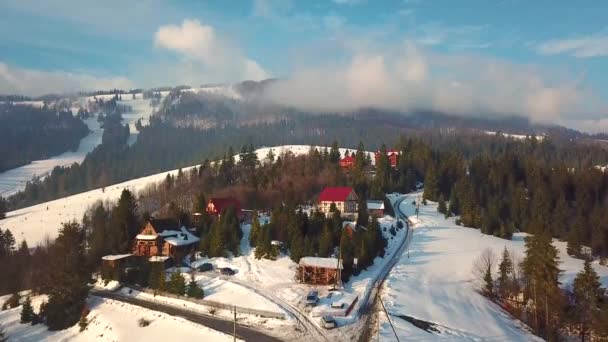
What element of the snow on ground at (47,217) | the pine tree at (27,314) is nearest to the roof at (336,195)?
the pine tree at (27,314)

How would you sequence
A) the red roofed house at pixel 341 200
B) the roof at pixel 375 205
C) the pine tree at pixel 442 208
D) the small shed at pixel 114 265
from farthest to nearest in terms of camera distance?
1. the pine tree at pixel 442 208
2. the roof at pixel 375 205
3. the red roofed house at pixel 341 200
4. the small shed at pixel 114 265

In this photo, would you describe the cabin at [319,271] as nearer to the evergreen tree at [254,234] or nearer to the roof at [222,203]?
the evergreen tree at [254,234]

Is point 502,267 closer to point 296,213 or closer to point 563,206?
point 296,213

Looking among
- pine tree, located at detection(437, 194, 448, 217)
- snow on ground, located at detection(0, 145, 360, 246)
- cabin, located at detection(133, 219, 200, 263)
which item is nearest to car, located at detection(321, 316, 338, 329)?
cabin, located at detection(133, 219, 200, 263)

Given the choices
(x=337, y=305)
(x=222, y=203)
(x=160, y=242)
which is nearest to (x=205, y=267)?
(x=160, y=242)

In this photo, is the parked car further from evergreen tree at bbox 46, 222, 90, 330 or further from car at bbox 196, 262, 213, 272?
evergreen tree at bbox 46, 222, 90, 330

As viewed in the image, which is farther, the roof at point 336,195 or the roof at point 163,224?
the roof at point 336,195

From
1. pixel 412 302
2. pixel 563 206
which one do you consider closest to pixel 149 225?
pixel 412 302

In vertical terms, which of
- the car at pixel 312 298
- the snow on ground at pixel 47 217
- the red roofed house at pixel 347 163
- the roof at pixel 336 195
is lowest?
the snow on ground at pixel 47 217
